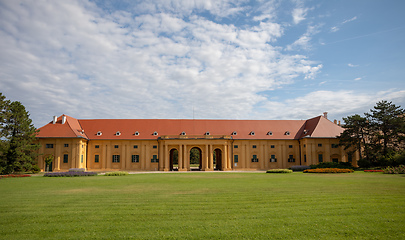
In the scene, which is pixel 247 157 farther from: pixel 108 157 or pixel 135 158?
pixel 108 157

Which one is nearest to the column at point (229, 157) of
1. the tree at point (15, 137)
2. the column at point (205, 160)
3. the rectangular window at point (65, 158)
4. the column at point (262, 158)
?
the column at point (205, 160)

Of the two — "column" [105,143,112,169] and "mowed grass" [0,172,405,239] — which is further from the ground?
"column" [105,143,112,169]

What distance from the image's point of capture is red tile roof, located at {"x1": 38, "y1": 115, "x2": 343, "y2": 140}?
5406 centimetres

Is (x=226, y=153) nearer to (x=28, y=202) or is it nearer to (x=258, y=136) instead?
(x=258, y=136)

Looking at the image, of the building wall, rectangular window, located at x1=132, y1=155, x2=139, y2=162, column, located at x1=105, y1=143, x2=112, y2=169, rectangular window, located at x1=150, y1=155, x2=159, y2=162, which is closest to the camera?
the building wall

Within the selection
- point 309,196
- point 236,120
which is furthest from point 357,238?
point 236,120

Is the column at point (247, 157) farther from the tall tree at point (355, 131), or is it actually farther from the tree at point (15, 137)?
the tree at point (15, 137)

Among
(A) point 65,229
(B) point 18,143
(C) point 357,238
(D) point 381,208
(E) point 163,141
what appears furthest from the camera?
(E) point 163,141

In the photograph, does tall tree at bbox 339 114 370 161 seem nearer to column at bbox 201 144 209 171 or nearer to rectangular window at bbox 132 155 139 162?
column at bbox 201 144 209 171

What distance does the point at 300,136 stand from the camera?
56.1 m

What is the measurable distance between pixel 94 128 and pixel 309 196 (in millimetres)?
49040

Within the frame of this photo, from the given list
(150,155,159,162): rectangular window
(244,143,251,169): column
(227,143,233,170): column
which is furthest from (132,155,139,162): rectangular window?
(244,143,251,169): column

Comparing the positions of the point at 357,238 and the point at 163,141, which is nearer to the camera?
the point at 357,238

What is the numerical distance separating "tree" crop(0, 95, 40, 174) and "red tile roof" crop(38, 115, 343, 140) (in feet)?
34.1
